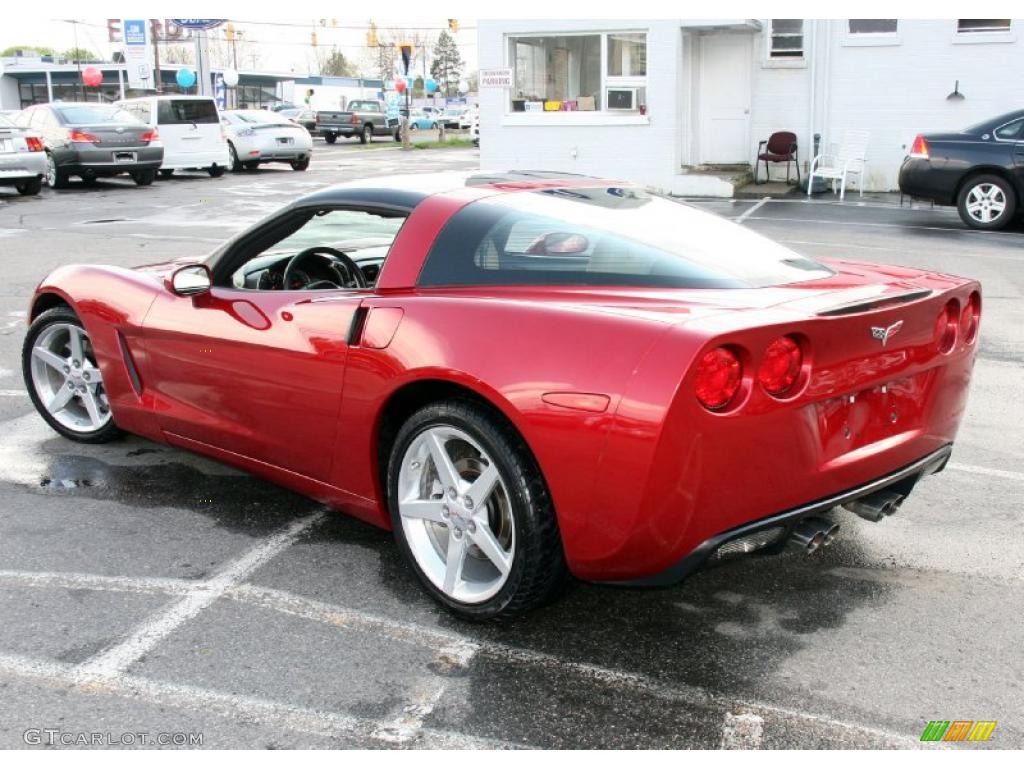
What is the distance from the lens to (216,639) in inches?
137

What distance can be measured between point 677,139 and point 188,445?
50.5 ft

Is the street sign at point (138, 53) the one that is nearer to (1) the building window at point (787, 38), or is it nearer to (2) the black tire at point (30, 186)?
(2) the black tire at point (30, 186)

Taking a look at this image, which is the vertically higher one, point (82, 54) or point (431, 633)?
point (82, 54)

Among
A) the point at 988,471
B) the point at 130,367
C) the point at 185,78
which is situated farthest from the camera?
the point at 185,78

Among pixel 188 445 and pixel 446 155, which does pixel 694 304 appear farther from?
pixel 446 155

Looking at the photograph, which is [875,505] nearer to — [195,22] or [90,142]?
[90,142]

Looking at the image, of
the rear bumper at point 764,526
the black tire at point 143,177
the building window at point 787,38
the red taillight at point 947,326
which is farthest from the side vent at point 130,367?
the black tire at point 143,177

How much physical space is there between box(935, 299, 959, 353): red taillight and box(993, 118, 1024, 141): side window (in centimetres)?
1165

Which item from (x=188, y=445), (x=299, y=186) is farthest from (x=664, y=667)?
(x=299, y=186)

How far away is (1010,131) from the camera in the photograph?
555 inches

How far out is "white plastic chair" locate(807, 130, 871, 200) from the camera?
59.7 feet

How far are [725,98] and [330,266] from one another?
54.1 feet

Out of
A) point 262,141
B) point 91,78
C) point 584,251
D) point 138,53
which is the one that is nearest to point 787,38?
point 262,141

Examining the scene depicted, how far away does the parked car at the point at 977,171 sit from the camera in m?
14.1
